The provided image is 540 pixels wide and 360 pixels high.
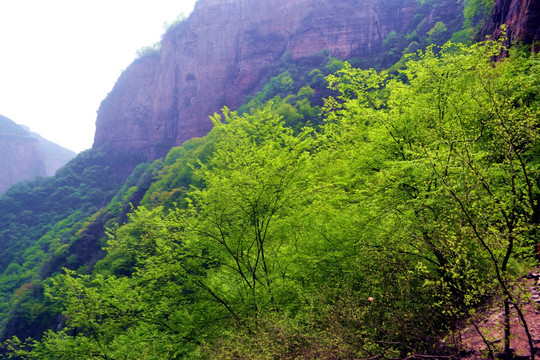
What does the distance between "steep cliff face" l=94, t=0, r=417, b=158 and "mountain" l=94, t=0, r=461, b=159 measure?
21 centimetres

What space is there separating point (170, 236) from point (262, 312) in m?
4.85

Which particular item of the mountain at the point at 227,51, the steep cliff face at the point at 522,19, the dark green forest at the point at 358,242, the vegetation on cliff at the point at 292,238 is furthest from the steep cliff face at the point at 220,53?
the vegetation on cliff at the point at 292,238

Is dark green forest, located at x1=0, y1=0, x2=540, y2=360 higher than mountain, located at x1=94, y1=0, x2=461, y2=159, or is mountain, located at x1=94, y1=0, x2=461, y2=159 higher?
mountain, located at x1=94, y1=0, x2=461, y2=159

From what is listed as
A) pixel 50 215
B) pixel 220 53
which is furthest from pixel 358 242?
pixel 50 215

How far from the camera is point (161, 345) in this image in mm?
10234

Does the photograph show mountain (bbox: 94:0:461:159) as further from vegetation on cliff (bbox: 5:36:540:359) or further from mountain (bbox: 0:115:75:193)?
mountain (bbox: 0:115:75:193)

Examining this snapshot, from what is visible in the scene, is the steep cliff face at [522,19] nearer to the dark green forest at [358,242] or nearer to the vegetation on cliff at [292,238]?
the dark green forest at [358,242]

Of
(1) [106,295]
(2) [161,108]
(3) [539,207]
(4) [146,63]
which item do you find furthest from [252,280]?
(4) [146,63]

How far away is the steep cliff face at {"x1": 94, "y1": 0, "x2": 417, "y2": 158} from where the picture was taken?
63219mm

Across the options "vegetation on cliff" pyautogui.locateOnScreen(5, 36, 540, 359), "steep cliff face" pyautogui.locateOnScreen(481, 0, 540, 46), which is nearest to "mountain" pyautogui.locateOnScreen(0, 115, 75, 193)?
"vegetation on cliff" pyautogui.locateOnScreen(5, 36, 540, 359)

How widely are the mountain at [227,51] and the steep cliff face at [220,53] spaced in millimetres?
208

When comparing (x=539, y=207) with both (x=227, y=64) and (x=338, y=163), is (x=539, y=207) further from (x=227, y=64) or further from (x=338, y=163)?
(x=227, y=64)

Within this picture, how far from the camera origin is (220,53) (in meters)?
75.2

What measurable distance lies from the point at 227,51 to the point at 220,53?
1.76 metres
